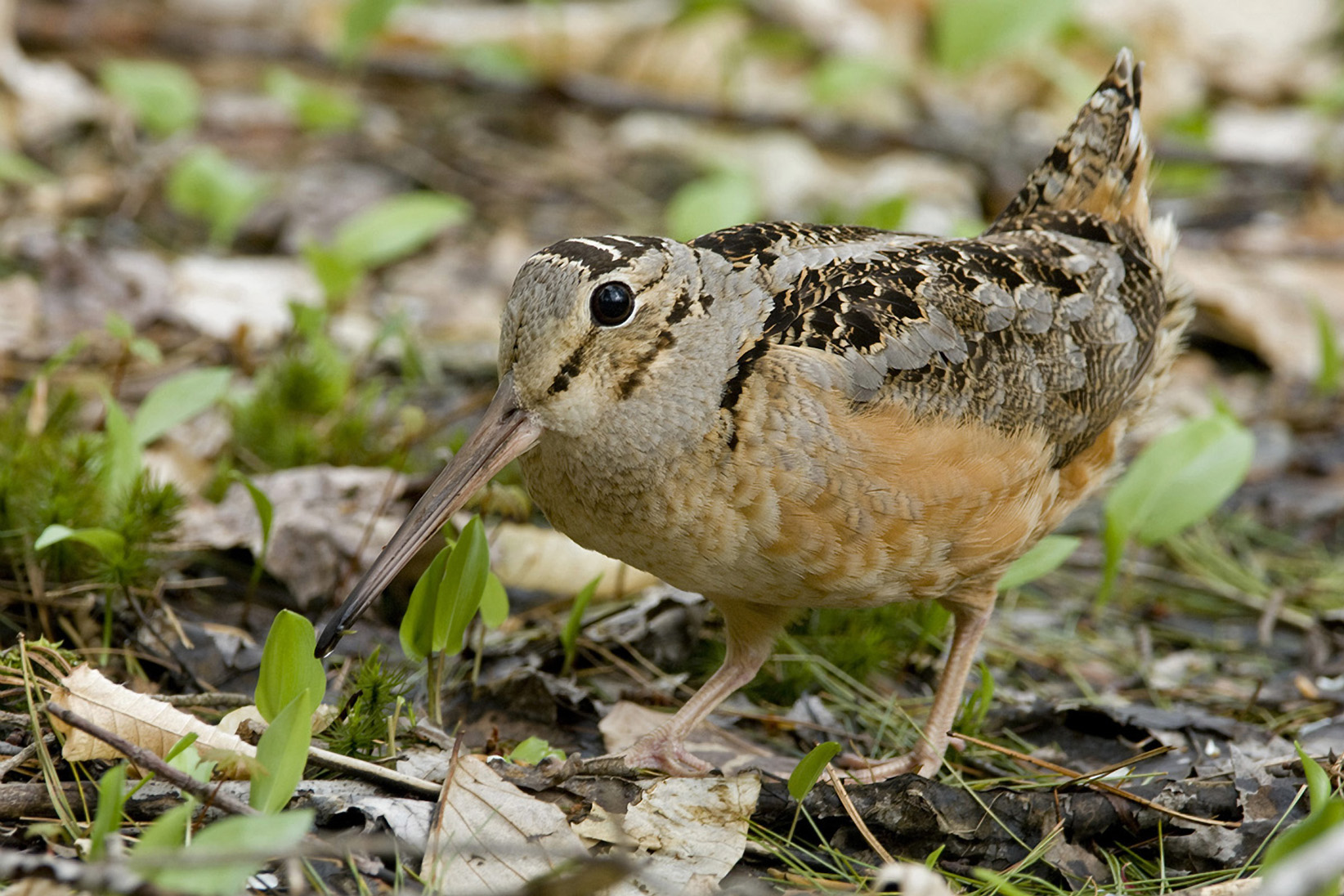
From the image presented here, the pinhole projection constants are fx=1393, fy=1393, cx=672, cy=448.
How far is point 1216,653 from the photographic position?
4.53 m

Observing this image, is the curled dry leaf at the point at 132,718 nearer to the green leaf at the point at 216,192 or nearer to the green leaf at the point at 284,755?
the green leaf at the point at 284,755

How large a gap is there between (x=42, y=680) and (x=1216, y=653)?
11.4ft

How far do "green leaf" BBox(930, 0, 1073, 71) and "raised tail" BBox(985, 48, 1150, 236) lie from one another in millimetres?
2381

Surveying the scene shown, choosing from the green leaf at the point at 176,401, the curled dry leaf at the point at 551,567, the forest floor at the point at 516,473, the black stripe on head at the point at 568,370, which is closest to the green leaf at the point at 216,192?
the forest floor at the point at 516,473

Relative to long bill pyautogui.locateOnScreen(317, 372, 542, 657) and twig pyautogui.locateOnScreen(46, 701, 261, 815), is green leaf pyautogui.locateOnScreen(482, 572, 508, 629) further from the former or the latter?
twig pyautogui.locateOnScreen(46, 701, 261, 815)

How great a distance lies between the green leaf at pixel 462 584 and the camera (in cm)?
316

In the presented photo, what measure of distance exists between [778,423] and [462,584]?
2.65 ft

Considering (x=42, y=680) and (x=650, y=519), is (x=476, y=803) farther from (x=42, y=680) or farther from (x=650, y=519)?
(x=42, y=680)

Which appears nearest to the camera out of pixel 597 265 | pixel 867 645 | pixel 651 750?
pixel 597 265

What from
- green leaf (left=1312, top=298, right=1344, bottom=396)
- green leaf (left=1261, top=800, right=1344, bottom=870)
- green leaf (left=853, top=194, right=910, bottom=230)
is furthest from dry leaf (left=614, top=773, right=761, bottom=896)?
green leaf (left=1312, top=298, right=1344, bottom=396)

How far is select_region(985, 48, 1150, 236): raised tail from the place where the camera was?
4.38 meters

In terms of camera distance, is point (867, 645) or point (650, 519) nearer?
point (650, 519)

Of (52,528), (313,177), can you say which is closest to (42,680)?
(52,528)

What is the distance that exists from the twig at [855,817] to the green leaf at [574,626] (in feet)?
2.70
